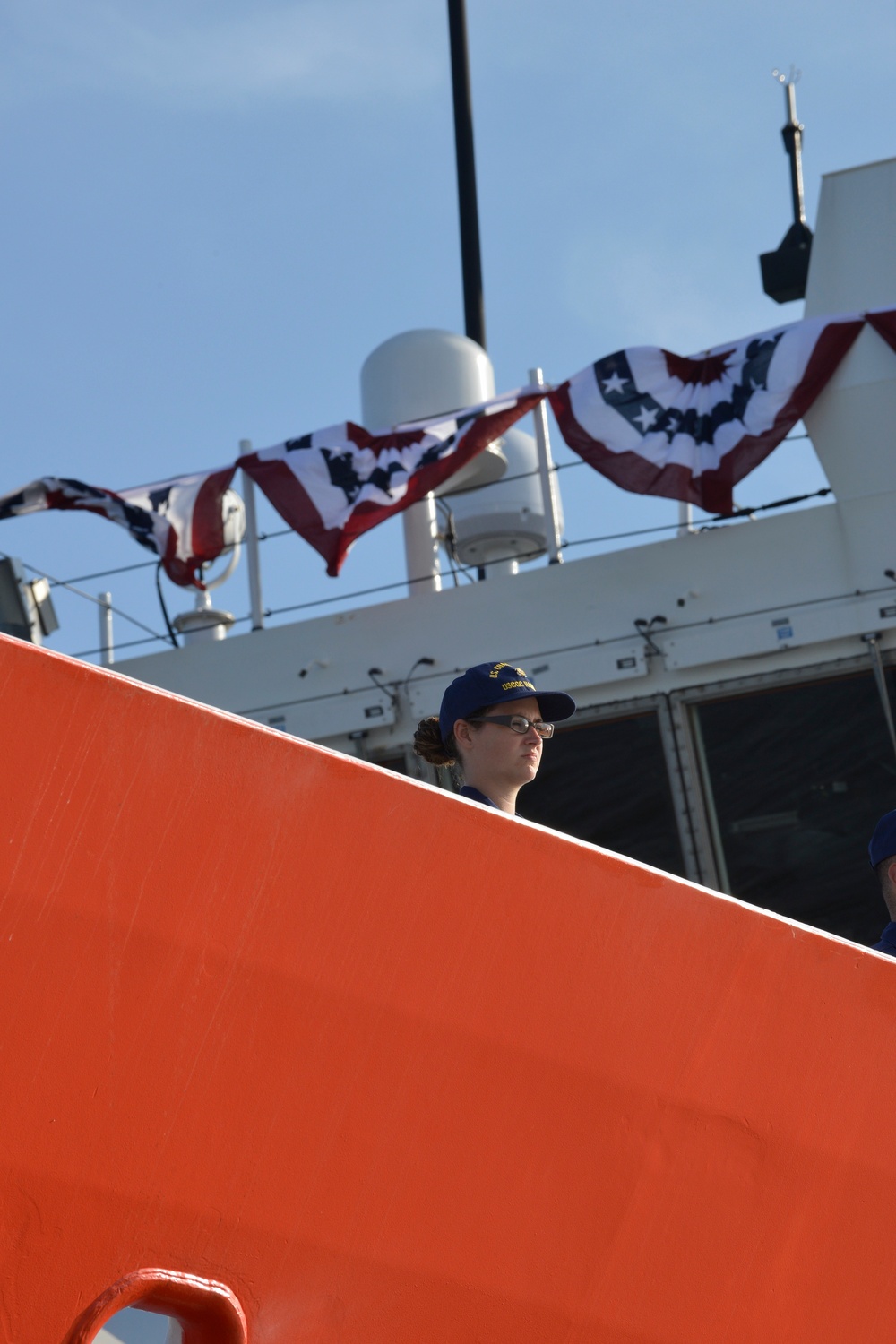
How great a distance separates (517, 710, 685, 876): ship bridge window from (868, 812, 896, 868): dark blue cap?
4490 millimetres

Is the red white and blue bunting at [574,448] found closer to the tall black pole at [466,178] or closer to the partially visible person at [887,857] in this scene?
the tall black pole at [466,178]

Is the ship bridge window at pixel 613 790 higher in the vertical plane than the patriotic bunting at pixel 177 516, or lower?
lower

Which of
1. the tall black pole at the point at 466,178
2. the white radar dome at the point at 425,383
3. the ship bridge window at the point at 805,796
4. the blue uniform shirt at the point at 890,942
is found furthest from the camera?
the tall black pole at the point at 466,178

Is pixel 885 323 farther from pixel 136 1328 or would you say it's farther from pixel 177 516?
pixel 136 1328

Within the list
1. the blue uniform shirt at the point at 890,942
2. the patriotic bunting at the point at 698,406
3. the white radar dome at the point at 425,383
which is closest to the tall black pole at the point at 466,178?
the white radar dome at the point at 425,383

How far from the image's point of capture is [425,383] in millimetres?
11312


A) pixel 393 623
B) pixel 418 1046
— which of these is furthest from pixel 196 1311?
pixel 393 623

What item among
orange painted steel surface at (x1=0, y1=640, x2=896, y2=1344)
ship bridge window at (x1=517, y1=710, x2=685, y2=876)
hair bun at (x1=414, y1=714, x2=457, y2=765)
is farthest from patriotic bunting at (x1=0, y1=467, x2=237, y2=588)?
orange painted steel surface at (x1=0, y1=640, x2=896, y2=1344)

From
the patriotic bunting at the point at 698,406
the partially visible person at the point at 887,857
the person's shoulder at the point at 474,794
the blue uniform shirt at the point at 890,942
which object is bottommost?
the blue uniform shirt at the point at 890,942

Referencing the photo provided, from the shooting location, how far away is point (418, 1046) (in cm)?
192

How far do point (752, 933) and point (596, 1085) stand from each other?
0.37 metres

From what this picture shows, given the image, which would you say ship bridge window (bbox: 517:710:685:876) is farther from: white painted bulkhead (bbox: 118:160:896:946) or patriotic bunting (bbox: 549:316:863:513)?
patriotic bunting (bbox: 549:316:863:513)

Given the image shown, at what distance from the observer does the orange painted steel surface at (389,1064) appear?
1.69 metres

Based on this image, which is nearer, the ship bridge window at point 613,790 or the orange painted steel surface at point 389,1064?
the orange painted steel surface at point 389,1064
